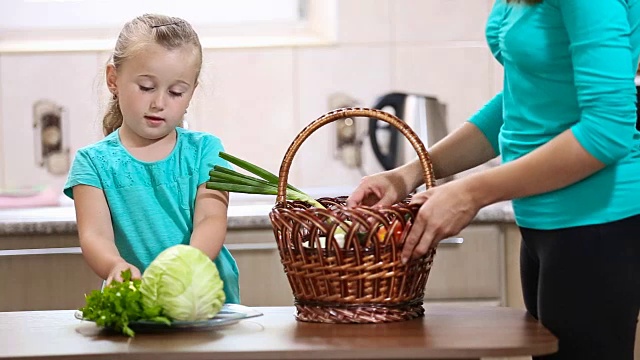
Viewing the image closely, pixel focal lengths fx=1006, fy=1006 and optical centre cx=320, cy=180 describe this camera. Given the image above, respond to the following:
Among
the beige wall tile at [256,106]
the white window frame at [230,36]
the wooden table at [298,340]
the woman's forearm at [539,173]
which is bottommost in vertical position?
the wooden table at [298,340]

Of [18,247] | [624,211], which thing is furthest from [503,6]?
[18,247]

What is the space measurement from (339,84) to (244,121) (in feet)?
1.12

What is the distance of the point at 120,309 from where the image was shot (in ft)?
4.68

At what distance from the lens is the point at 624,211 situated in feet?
4.84

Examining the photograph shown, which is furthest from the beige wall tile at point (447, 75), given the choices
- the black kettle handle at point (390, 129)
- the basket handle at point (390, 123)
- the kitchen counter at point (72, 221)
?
the basket handle at point (390, 123)

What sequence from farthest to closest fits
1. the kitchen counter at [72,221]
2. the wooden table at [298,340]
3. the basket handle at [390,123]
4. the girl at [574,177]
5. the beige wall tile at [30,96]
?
the beige wall tile at [30,96] < the kitchen counter at [72,221] < the basket handle at [390,123] < the girl at [574,177] < the wooden table at [298,340]

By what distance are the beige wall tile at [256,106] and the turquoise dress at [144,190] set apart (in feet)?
4.79

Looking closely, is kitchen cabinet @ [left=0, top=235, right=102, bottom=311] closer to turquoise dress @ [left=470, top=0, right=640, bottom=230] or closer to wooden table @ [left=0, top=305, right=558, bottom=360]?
wooden table @ [left=0, top=305, right=558, bottom=360]

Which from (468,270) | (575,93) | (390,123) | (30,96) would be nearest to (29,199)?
(30,96)

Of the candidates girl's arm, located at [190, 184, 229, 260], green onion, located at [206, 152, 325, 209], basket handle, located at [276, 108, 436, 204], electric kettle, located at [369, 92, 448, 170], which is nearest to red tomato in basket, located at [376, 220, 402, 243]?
basket handle, located at [276, 108, 436, 204]

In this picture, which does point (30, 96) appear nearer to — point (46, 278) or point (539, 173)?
point (46, 278)

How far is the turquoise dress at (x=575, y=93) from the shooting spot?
4.54ft

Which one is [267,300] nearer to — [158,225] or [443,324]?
[158,225]

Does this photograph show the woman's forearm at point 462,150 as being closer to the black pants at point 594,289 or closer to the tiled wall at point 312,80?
the black pants at point 594,289
